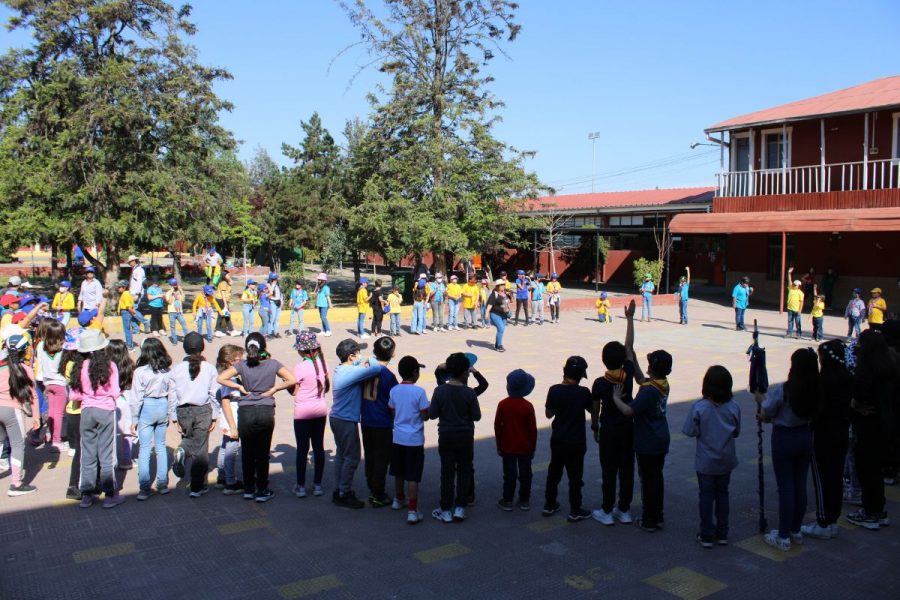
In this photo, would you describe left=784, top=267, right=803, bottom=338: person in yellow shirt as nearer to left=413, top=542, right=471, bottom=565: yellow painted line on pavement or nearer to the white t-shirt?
the white t-shirt

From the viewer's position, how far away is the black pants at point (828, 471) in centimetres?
565

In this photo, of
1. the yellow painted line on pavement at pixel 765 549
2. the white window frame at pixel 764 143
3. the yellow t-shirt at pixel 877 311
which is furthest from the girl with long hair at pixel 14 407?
the white window frame at pixel 764 143

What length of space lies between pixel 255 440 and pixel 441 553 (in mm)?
1999

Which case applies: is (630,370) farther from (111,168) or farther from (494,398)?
(111,168)

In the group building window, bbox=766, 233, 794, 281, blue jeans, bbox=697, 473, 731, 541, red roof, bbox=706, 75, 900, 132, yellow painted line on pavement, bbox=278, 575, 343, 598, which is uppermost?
red roof, bbox=706, 75, 900, 132

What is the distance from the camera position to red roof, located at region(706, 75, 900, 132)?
23.8 m

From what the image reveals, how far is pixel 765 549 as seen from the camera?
217 inches

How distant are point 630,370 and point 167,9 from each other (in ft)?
79.4

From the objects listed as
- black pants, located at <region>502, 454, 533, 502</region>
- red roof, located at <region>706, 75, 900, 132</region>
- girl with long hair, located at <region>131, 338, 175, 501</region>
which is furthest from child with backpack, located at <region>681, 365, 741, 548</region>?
red roof, located at <region>706, 75, 900, 132</region>

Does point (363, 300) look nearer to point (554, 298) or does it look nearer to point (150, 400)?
point (554, 298)

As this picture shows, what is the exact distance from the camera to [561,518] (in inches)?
244

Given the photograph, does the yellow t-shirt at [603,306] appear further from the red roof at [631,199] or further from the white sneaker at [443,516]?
the white sneaker at [443,516]

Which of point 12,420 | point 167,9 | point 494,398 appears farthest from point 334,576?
point 167,9

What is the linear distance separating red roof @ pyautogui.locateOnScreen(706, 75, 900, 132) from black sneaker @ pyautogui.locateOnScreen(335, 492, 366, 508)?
77.1 ft
